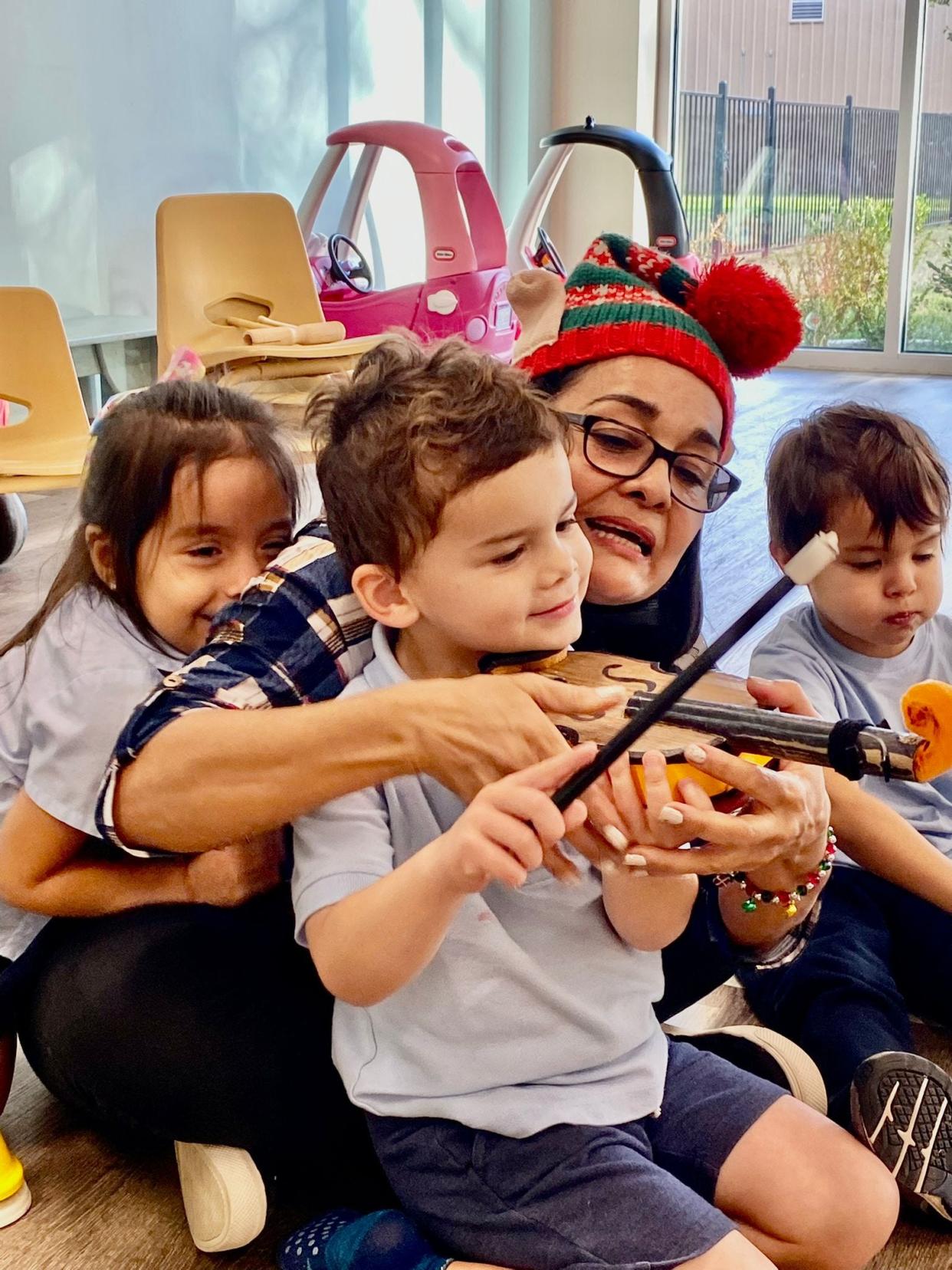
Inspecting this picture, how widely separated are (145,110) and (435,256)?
1039 millimetres

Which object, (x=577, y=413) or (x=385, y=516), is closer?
(x=385, y=516)

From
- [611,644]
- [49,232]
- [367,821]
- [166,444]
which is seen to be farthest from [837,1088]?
[49,232]

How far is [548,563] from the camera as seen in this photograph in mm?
927

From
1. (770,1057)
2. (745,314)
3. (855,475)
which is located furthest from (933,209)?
(770,1057)

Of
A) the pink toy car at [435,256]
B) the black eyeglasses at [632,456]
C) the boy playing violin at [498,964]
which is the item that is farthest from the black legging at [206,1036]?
the pink toy car at [435,256]

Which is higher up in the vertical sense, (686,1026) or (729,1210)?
(729,1210)

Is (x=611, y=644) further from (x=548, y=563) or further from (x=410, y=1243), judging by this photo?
(x=410, y=1243)

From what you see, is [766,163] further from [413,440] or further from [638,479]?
[413,440]

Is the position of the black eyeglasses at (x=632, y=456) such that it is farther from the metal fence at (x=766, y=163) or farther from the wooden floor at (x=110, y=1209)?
the metal fence at (x=766, y=163)

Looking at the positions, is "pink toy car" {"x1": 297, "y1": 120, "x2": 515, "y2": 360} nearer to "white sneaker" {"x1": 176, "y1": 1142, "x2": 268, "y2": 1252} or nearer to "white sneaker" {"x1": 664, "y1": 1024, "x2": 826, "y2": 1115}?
"white sneaker" {"x1": 664, "y1": 1024, "x2": 826, "y2": 1115}

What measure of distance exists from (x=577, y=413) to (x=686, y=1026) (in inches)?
26.2

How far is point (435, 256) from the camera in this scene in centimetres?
456

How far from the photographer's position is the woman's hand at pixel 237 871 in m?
1.15

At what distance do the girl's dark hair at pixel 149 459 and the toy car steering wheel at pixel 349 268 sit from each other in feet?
10.9
